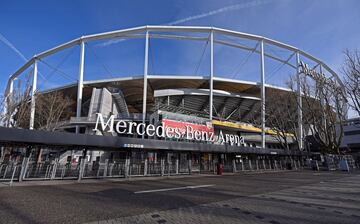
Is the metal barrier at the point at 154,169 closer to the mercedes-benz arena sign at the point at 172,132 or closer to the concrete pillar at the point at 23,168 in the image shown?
the mercedes-benz arena sign at the point at 172,132

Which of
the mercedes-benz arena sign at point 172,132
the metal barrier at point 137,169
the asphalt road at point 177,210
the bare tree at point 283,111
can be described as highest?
the bare tree at point 283,111

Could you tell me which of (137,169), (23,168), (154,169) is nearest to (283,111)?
(154,169)

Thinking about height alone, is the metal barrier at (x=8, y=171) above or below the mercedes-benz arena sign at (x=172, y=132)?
below

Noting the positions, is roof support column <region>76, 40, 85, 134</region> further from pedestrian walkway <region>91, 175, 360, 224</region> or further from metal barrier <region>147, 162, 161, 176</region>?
pedestrian walkway <region>91, 175, 360, 224</region>

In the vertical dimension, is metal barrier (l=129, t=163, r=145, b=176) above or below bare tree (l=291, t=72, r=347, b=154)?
below

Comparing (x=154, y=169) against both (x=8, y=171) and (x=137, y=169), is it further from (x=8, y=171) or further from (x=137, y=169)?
(x=8, y=171)

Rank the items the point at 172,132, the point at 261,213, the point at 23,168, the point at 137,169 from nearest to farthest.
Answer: the point at 261,213, the point at 23,168, the point at 137,169, the point at 172,132

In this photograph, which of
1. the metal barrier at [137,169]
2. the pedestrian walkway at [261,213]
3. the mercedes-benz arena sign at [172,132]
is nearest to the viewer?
the pedestrian walkway at [261,213]

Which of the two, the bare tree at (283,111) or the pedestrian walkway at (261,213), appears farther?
the bare tree at (283,111)

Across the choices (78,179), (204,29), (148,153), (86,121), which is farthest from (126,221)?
(204,29)

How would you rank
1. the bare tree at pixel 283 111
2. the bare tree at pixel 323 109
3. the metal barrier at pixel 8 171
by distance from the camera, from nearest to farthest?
the metal barrier at pixel 8 171, the bare tree at pixel 323 109, the bare tree at pixel 283 111

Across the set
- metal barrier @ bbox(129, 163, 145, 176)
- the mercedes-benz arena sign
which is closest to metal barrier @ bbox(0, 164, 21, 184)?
metal barrier @ bbox(129, 163, 145, 176)

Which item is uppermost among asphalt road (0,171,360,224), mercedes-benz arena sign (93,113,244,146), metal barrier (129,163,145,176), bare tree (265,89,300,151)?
bare tree (265,89,300,151)

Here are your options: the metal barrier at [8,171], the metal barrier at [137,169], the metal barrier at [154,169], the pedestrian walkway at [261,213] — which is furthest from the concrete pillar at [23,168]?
the pedestrian walkway at [261,213]
